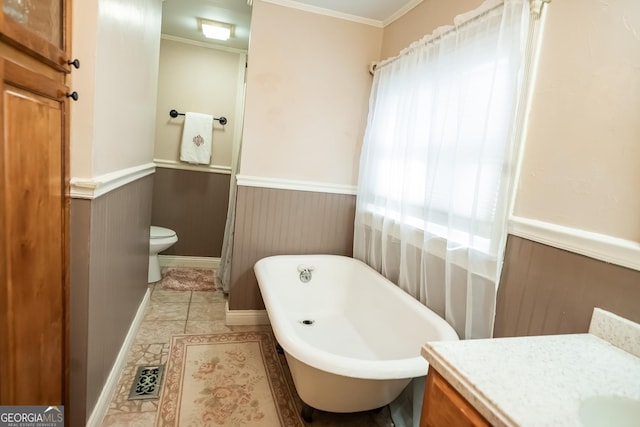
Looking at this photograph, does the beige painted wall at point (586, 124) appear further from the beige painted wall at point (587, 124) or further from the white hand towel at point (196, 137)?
the white hand towel at point (196, 137)

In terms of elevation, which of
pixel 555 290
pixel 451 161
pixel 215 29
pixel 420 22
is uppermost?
pixel 215 29

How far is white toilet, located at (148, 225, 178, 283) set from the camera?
3072 millimetres

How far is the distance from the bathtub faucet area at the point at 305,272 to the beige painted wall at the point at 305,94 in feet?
2.15

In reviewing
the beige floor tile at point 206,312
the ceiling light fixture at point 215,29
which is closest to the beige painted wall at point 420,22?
the ceiling light fixture at point 215,29

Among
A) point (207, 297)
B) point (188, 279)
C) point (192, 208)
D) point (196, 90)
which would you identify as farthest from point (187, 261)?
point (196, 90)

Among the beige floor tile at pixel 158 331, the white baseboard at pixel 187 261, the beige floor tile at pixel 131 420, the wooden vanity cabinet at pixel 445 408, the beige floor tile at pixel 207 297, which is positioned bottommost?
the beige floor tile at pixel 131 420

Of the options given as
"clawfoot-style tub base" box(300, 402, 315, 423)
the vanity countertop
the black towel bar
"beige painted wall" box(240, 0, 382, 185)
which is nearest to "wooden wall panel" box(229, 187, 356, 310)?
"beige painted wall" box(240, 0, 382, 185)

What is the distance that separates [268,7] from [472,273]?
2.13 metres

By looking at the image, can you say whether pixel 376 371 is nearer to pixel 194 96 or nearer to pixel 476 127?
pixel 476 127

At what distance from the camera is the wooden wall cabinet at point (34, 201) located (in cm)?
89

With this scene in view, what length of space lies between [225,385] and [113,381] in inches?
22.1

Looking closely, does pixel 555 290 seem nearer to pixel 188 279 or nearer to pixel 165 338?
pixel 165 338

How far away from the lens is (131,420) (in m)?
1.63

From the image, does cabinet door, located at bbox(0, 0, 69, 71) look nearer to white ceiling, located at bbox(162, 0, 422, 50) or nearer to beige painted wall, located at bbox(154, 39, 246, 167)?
white ceiling, located at bbox(162, 0, 422, 50)
